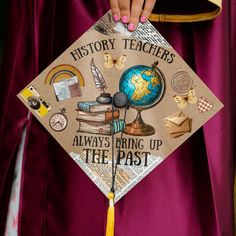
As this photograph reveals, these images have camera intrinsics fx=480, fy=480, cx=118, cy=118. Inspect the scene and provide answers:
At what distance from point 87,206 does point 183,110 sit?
8.3 inches

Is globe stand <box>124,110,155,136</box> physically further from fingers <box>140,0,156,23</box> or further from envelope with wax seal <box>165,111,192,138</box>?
fingers <box>140,0,156,23</box>

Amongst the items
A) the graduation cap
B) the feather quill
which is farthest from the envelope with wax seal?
the feather quill

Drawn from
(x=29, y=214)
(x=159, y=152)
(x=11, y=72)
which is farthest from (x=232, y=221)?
(x=11, y=72)

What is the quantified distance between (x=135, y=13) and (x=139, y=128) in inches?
6.7

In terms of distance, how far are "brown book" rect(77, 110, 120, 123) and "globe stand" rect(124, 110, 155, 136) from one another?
0.03 metres

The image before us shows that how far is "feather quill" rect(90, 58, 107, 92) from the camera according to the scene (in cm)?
72

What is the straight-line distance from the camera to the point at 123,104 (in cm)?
71

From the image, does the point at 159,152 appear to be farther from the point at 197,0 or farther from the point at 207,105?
the point at 197,0

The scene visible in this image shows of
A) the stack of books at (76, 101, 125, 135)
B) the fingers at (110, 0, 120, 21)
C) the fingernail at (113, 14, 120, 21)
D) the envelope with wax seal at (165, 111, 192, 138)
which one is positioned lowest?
the envelope with wax seal at (165, 111, 192, 138)

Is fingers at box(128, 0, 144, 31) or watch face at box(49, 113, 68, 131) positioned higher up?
fingers at box(128, 0, 144, 31)

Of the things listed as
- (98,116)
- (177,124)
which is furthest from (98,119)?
(177,124)

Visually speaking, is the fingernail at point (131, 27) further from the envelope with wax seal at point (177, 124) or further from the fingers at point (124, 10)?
the envelope with wax seal at point (177, 124)

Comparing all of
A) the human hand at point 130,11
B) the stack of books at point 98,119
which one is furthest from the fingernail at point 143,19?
the stack of books at point 98,119

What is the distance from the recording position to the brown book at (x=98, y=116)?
2.36 ft
